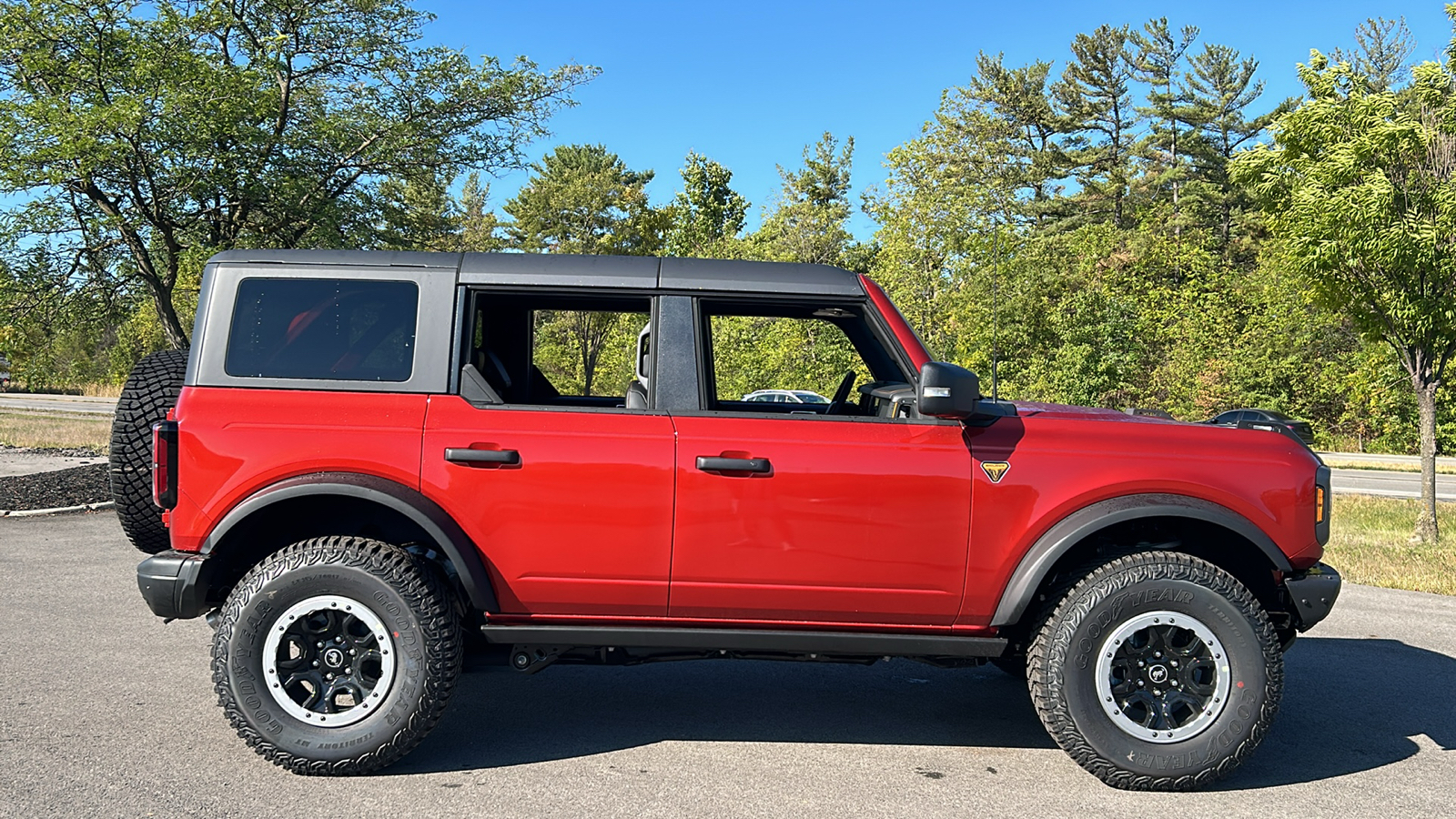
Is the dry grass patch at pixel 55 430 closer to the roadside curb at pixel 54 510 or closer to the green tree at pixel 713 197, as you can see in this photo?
the roadside curb at pixel 54 510

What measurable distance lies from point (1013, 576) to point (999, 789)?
0.78 metres

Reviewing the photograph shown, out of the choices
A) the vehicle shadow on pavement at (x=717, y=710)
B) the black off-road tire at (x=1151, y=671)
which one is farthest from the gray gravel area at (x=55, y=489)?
the black off-road tire at (x=1151, y=671)

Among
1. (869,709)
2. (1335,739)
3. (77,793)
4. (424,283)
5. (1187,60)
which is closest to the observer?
(77,793)

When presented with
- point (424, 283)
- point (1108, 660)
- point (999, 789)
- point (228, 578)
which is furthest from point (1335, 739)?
point (228, 578)

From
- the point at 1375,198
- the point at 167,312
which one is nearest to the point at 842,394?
the point at 1375,198

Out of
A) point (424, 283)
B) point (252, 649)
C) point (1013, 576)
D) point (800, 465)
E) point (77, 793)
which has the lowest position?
point (77, 793)

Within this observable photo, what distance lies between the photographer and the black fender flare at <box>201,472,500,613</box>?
393cm

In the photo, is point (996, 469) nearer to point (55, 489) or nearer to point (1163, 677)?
point (1163, 677)

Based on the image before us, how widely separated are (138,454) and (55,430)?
901 inches

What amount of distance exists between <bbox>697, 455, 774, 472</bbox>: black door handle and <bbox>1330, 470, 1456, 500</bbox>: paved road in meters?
15.2

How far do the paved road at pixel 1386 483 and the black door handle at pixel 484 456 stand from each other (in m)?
15.8

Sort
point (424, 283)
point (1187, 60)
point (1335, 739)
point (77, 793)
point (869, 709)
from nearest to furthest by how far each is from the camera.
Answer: point (77, 793), point (424, 283), point (1335, 739), point (869, 709), point (1187, 60)

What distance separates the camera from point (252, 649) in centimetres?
392

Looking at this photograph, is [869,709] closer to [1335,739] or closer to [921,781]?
[921,781]
